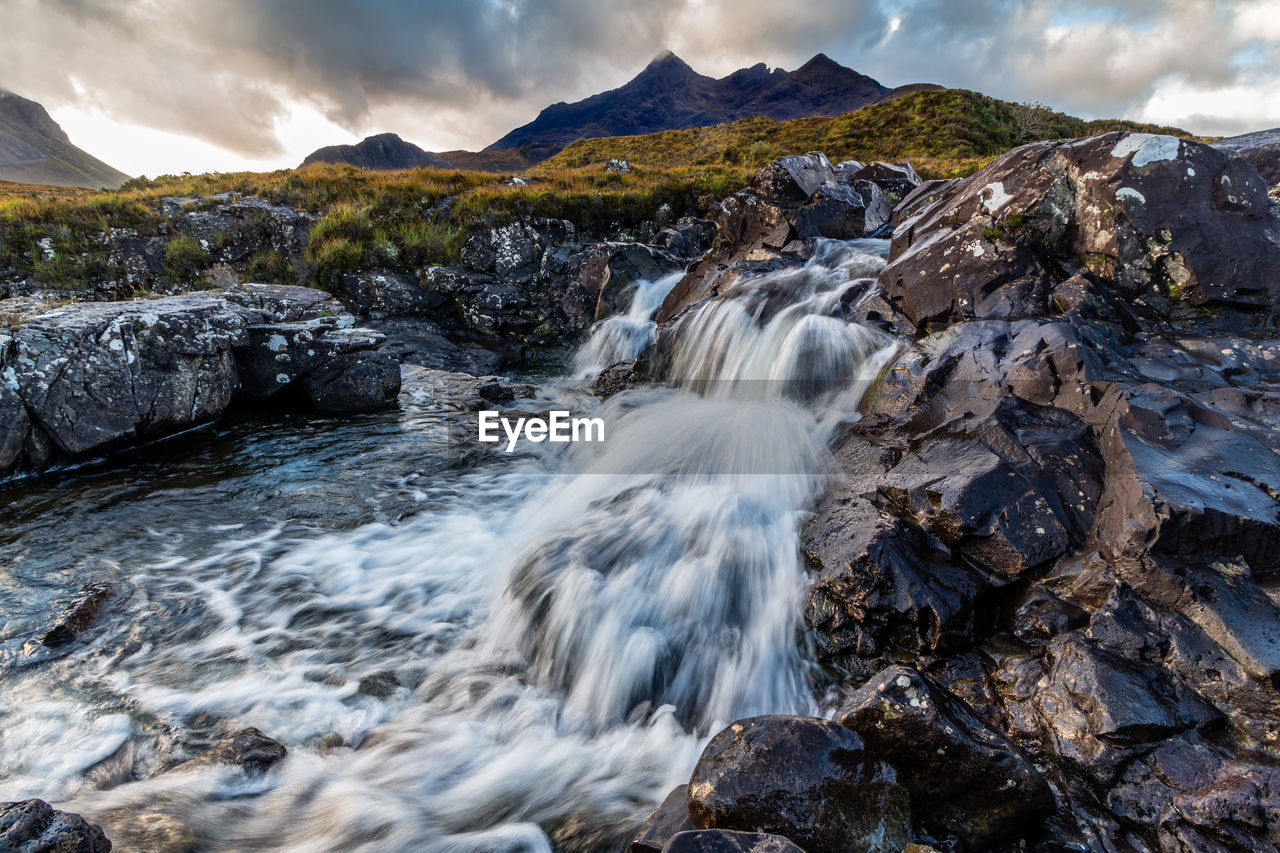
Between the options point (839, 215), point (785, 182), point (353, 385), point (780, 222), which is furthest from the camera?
point (785, 182)

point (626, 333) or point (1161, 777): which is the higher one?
point (626, 333)

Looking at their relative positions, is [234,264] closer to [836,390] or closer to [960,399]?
Answer: [836,390]

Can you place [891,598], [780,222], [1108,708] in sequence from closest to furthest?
[1108,708] < [891,598] < [780,222]

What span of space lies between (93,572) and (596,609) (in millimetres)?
4566

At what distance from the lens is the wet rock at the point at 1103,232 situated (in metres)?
5.42

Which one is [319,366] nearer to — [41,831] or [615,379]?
[615,379]

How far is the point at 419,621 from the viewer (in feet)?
15.4

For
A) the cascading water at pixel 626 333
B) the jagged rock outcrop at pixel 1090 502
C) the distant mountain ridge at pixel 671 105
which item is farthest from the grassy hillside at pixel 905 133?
the distant mountain ridge at pixel 671 105

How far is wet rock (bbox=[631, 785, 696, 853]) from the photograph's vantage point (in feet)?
8.14

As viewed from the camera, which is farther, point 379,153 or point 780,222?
point 379,153

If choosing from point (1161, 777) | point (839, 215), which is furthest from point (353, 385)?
point (839, 215)

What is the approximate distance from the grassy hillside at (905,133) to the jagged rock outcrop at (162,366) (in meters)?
20.3

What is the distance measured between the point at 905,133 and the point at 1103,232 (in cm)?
2975

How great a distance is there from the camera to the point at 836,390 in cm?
694
